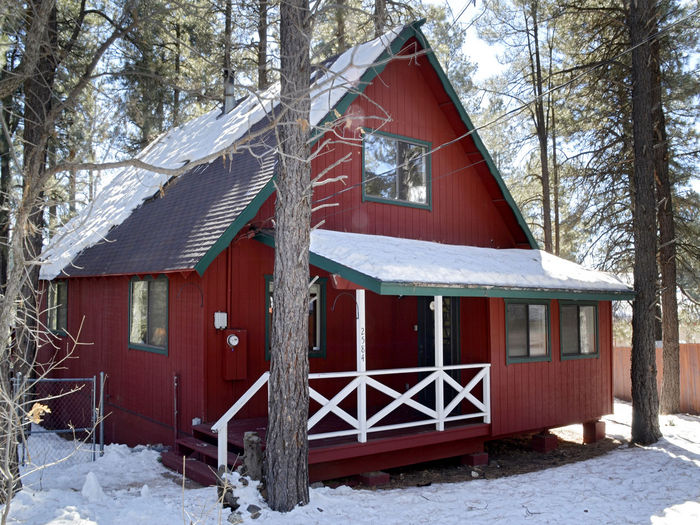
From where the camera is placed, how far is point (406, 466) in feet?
31.6

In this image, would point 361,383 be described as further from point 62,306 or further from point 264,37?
point 264,37

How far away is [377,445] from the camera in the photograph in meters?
8.30

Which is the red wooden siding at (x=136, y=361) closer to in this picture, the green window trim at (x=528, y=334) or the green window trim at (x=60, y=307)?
the green window trim at (x=60, y=307)

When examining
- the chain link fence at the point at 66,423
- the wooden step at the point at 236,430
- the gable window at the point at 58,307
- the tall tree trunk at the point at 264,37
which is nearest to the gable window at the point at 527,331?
the wooden step at the point at 236,430

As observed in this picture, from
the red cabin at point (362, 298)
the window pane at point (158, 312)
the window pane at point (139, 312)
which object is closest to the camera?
the red cabin at point (362, 298)

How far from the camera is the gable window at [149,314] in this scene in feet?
33.2

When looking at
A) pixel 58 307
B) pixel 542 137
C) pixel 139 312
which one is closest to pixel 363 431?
pixel 139 312

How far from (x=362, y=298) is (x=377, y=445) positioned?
2012 mm

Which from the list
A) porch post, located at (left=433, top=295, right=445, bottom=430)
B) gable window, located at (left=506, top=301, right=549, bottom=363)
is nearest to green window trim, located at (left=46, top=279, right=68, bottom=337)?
porch post, located at (left=433, top=295, right=445, bottom=430)

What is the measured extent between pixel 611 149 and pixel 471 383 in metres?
10.3

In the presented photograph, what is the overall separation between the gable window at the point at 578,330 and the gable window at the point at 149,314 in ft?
23.0

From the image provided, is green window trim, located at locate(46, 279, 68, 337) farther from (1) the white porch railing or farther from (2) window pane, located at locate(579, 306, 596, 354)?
(2) window pane, located at locate(579, 306, 596, 354)

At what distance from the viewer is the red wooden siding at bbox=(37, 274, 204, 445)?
30.3 ft

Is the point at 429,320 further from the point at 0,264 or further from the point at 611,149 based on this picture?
the point at 0,264
